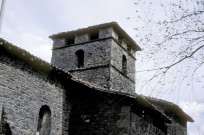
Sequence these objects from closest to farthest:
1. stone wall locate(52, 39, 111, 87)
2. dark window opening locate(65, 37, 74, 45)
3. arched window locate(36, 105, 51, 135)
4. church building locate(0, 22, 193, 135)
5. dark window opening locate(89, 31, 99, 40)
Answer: church building locate(0, 22, 193, 135), arched window locate(36, 105, 51, 135), stone wall locate(52, 39, 111, 87), dark window opening locate(89, 31, 99, 40), dark window opening locate(65, 37, 74, 45)

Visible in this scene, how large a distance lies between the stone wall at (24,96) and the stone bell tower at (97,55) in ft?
22.0

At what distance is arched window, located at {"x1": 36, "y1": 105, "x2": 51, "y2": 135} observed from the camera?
10.8m

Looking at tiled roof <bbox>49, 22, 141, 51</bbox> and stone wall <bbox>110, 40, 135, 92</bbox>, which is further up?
tiled roof <bbox>49, 22, 141, 51</bbox>

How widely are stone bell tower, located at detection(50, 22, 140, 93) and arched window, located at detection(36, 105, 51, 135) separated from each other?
6.85m

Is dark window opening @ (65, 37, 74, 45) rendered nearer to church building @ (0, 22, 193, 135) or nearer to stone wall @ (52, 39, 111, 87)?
stone wall @ (52, 39, 111, 87)

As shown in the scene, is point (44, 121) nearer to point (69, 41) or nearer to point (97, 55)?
point (97, 55)

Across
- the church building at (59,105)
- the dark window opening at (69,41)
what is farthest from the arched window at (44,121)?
the dark window opening at (69,41)

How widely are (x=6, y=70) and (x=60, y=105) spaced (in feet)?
9.74

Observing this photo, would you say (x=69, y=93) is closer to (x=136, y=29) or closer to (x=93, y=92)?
(x=93, y=92)

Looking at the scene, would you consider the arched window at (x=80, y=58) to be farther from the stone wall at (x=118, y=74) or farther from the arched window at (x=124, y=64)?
the arched window at (x=124, y=64)

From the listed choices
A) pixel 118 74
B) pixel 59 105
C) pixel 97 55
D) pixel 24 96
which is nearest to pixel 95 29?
pixel 97 55

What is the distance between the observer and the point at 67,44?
2058 cm

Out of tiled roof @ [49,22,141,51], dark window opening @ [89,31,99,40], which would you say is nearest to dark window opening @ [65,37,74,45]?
tiled roof @ [49,22,141,51]

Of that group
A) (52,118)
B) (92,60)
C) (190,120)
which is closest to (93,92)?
(52,118)
